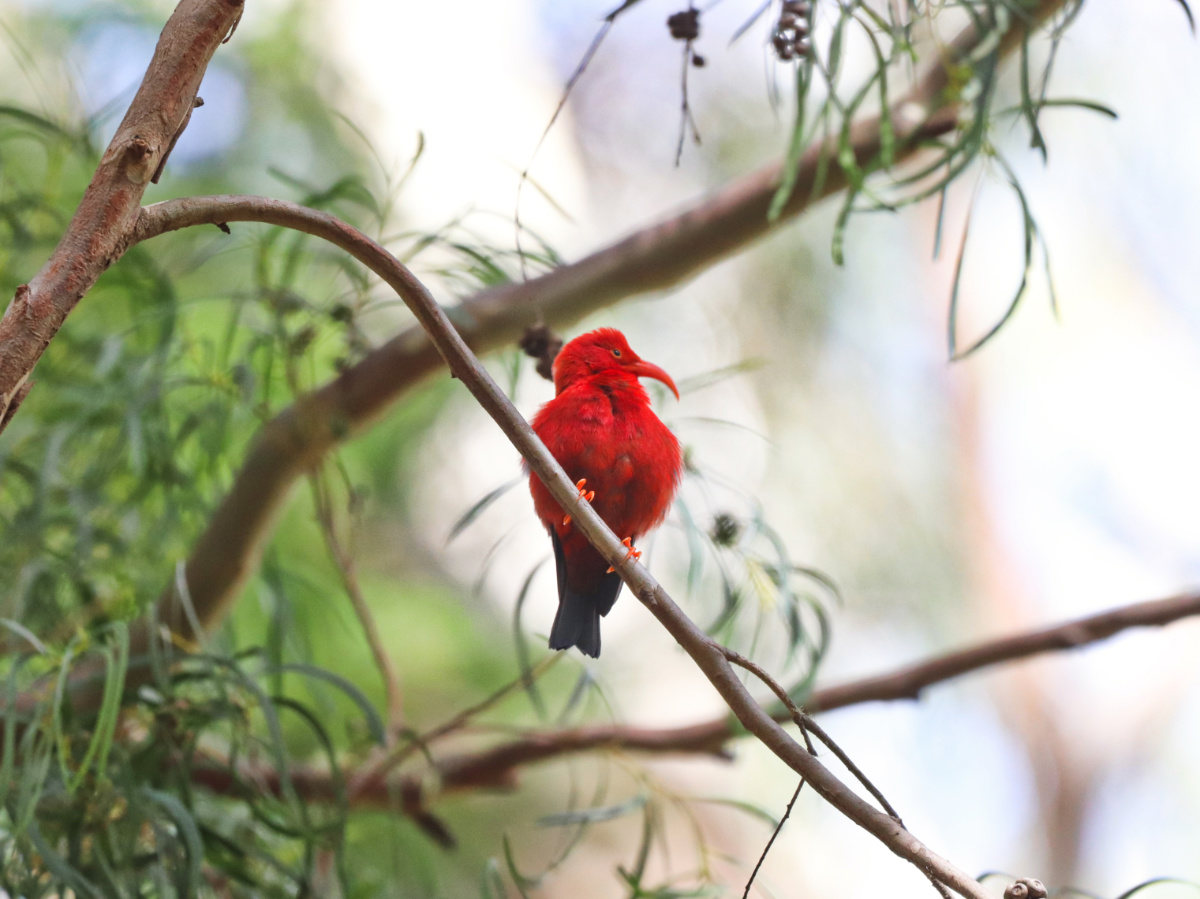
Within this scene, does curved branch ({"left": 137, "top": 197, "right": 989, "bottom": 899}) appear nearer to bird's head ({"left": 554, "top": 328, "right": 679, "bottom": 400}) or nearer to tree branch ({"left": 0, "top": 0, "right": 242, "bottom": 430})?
tree branch ({"left": 0, "top": 0, "right": 242, "bottom": 430})

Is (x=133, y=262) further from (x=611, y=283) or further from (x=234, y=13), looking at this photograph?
(x=234, y=13)

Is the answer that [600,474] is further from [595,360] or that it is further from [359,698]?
[359,698]

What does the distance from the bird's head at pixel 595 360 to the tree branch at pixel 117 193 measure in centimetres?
73

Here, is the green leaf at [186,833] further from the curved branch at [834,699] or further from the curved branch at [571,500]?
the curved branch at [571,500]

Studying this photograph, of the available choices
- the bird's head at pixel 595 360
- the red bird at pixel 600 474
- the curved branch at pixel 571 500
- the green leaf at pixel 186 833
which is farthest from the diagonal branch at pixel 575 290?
the curved branch at pixel 571 500

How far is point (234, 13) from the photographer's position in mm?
956

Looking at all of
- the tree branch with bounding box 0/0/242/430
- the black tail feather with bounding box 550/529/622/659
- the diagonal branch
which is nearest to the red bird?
the black tail feather with bounding box 550/529/622/659

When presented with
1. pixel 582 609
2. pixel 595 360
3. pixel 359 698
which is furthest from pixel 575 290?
pixel 359 698

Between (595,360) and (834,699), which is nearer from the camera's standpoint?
(595,360)

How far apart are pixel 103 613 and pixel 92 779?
1.58 ft

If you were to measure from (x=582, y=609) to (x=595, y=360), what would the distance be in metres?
0.38

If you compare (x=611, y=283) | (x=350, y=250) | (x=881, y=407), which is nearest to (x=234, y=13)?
(x=350, y=250)

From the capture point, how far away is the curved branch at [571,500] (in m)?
0.86

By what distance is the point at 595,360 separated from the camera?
1560 millimetres
